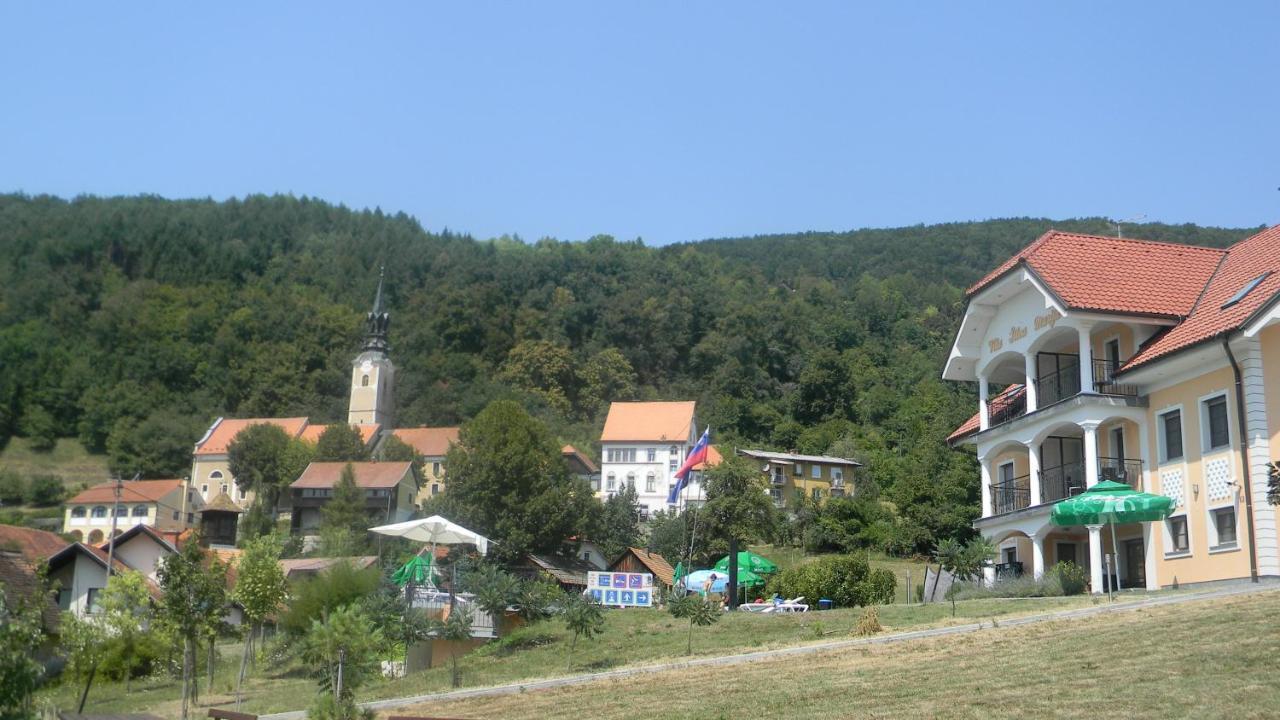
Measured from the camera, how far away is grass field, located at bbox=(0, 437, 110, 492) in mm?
124812

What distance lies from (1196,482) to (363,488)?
79.3 metres

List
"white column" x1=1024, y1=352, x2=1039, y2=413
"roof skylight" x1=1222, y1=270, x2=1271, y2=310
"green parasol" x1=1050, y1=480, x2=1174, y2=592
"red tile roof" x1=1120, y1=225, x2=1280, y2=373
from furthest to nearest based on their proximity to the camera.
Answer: "white column" x1=1024, y1=352, x2=1039, y2=413, "roof skylight" x1=1222, y1=270, x2=1271, y2=310, "red tile roof" x1=1120, y1=225, x2=1280, y2=373, "green parasol" x1=1050, y1=480, x2=1174, y2=592

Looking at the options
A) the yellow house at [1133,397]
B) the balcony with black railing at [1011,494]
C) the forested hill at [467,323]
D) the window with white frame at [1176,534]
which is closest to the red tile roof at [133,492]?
the forested hill at [467,323]

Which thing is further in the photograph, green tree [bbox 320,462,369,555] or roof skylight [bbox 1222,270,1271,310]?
green tree [bbox 320,462,369,555]

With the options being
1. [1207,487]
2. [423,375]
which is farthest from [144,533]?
[423,375]

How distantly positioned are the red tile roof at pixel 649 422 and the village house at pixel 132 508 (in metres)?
→ 36.0

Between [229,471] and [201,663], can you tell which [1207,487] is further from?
[229,471]

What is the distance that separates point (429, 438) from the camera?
390ft

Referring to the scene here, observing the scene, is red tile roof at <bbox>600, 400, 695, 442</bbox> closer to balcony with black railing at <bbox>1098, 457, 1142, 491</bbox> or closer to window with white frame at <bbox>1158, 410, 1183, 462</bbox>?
balcony with black railing at <bbox>1098, 457, 1142, 491</bbox>

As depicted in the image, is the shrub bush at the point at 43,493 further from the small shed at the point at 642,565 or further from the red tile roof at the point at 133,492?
the small shed at the point at 642,565

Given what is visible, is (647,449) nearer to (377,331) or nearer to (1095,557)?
(377,331)

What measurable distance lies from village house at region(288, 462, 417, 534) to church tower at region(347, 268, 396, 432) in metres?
25.2

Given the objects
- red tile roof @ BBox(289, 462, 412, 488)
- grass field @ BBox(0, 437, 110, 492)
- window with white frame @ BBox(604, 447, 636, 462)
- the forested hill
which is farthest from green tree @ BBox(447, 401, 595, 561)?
grass field @ BBox(0, 437, 110, 492)

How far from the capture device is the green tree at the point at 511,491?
71.4 meters
